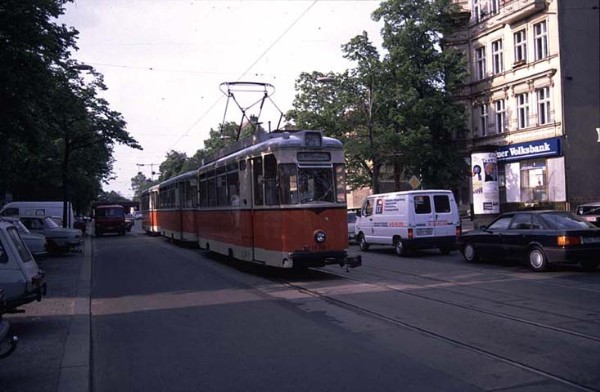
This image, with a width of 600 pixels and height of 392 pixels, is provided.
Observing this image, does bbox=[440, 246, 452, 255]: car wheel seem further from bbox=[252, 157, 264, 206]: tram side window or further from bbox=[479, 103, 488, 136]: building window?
bbox=[479, 103, 488, 136]: building window

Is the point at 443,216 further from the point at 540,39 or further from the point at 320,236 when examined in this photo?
the point at 540,39

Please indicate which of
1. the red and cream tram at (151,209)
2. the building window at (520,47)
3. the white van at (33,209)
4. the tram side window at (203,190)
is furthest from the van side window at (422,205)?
the white van at (33,209)

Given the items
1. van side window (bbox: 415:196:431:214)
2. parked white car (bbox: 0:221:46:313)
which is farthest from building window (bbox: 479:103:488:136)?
parked white car (bbox: 0:221:46:313)

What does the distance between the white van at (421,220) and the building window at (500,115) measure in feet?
65.7

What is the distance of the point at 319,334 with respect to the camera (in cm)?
793

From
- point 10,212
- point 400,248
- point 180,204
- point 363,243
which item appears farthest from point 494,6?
point 10,212

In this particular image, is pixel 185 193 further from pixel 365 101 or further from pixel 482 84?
pixel 482 84

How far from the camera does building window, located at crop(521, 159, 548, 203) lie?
3359 centimetres

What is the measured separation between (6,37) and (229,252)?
27.1 ft

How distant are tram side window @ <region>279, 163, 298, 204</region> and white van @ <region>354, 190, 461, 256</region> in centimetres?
705

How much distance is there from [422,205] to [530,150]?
59.0 feet

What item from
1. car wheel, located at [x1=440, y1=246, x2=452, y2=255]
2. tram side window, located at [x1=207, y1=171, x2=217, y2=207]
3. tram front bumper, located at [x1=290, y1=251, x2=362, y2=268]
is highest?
tram side window, located at [x1=207, y1=171, x2=217, y2=207]

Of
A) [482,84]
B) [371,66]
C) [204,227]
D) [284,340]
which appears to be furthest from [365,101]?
[284,340]

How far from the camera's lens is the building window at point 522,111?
35250 mm
